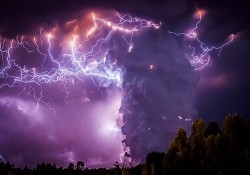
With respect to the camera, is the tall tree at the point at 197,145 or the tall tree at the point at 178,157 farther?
the tall tree at the point at 178,157

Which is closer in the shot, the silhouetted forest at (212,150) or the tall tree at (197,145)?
the silhouetted forest at (212,150)

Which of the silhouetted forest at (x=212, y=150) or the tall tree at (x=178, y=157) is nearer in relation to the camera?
the silhouetted forest at (x=212, y=150)

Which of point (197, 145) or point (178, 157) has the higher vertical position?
point (197, 145)

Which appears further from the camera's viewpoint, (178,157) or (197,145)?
(178,157)

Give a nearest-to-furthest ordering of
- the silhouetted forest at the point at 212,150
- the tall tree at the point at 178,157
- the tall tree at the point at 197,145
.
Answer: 1. the silhouetted forest at the point at 212,150
2. the tall tree at the point at 197,145
3. the tall tree at the point at 178,157

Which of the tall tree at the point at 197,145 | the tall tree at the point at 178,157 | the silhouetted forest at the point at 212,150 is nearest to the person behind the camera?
the silhouetted forest at the point at 212,150

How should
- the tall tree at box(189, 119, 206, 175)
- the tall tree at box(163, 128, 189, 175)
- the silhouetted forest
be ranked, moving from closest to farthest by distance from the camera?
1. the silhouetted forest
2. the tall tree at box(189, 119, 206, 175)
3. the tall tree at box(163, 128, 189, 175)

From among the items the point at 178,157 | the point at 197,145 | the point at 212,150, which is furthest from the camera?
the point at 178,157

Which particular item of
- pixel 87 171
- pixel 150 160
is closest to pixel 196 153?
pixel 150 160

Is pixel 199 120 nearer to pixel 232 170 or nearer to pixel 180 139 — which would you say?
pixel 180 139

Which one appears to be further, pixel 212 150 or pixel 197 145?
pixel 197 145

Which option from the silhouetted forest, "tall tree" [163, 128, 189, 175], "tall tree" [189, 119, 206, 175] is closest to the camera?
the silhouetted forest

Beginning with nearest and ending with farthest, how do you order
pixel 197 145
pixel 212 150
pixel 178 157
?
pixel 212 150 → pixel 197 145 → pixel 178 157

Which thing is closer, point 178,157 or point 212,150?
point 212,150
